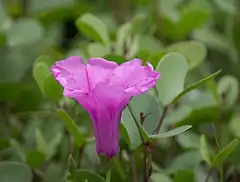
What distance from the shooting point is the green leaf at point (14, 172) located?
51cm

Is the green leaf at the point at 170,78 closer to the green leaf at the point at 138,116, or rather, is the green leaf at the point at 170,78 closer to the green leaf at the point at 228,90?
the green leaf at the point at 138,116

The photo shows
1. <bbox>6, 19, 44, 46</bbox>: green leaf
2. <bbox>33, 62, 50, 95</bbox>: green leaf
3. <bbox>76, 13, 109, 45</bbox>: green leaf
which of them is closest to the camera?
<bbox>33, 62, 50, 95</bbox>: green leaf

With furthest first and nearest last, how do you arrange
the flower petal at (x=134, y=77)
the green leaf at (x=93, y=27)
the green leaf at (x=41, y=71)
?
the green leaf at (x=93, y=27) < the green leaf at (x=41, y=71) < the flower petal at (x=134, y=77)

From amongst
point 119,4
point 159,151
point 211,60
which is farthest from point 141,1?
point 159,151

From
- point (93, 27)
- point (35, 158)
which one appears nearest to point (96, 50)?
point (93, 27)

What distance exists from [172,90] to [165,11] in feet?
1.18

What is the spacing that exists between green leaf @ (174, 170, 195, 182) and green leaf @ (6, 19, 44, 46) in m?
0.33

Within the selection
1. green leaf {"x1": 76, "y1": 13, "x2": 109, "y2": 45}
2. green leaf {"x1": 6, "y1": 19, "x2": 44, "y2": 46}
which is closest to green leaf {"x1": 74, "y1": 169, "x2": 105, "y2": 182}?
green leaf {"x1": 76, "y1": 13, "x2": 109, "y2": 45}

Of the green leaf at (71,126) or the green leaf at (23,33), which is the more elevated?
the green leaf at (71,126)

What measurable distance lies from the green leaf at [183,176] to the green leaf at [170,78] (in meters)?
0.08

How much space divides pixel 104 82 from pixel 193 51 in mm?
223

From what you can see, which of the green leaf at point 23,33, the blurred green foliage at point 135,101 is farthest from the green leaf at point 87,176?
the green leaf at point 23,33

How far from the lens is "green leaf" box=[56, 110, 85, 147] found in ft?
1.51

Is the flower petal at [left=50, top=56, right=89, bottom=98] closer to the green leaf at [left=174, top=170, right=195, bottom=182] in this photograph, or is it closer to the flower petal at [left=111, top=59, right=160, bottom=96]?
the flower petal at [left=111, top=59, right=160, bottom=96]
